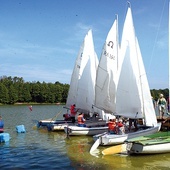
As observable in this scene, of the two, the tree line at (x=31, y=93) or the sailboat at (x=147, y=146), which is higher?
the tree line at (x=31, y=93)

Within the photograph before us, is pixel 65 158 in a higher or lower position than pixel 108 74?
lower

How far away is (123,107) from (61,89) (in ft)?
318

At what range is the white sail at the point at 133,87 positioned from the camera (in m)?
19.4

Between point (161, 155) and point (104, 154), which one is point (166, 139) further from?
point (104, 154)

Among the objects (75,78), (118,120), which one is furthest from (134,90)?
(75,78)

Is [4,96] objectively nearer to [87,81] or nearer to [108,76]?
[87,81]

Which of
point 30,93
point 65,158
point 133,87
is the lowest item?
point 65,158

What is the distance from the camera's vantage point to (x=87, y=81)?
27.7 metres

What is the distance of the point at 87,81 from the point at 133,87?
8823 mm

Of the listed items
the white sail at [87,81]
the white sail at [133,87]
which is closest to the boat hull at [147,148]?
the white sail at [133,87]

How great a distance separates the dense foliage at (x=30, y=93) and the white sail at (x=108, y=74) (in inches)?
3085

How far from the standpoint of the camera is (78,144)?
1903cm

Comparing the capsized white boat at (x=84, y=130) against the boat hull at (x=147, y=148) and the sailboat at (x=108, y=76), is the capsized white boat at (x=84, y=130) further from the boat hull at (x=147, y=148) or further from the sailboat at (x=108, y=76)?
the boat hull at (x=147, y=148)

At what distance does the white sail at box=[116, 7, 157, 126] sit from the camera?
1936 cm
